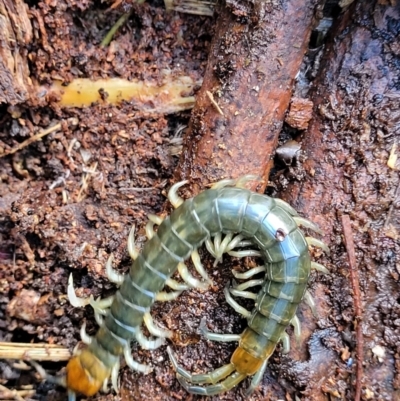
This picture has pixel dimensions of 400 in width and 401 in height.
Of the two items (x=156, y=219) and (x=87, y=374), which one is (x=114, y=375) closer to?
(x=87, y=374)

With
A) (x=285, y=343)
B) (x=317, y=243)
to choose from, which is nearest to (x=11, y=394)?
(x=285, y=343)

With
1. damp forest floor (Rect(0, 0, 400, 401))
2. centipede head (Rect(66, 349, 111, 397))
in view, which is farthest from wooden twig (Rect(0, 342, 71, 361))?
centipede head (Rect(66, 349, 111, 397))

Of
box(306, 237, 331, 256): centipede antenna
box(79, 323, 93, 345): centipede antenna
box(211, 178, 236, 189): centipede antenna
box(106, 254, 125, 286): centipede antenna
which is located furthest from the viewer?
box(79, 323, 93, 345): centipede antenna

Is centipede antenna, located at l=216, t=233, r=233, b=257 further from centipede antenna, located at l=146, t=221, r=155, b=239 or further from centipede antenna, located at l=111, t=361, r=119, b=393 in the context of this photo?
centipede antenna, located at l=111, t=361, r=119, b=393

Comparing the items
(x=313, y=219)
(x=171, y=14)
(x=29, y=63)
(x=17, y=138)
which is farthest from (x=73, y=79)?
(x=313, y=219)

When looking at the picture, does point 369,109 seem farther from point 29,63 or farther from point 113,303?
point 29,63

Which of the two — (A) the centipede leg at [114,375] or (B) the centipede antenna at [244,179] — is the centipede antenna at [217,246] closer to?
(B) the centipede antenna at [244,179]

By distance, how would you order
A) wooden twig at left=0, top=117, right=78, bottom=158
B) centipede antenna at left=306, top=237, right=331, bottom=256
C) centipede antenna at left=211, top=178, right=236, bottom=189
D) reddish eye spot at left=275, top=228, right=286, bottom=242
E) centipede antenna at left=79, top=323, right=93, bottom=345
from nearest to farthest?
1. reddish eye spot at left=275, top=228, right=286, bottom=242
2. centipede antenna at left=211, top=178, right=236, bottom=189
3. centipede antenna at left=306, top=237, right=331, bottom=256
4. centipede antenna at left=79, top=323, right=93, bottom=345
5. wooden twig at left=0, top=117, right=78, bottom=158
